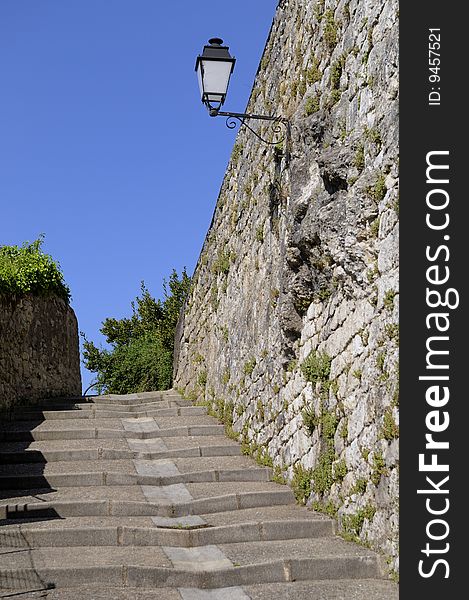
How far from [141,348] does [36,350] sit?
21.4 feet

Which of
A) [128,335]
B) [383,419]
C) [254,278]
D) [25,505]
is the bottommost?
[25,505]

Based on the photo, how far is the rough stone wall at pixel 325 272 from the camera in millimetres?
5480

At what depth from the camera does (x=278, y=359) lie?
7832 mm

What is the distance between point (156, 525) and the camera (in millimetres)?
6016

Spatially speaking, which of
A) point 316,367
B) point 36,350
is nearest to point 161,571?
point 316,367

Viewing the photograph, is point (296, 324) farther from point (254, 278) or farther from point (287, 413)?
point (254, 278)

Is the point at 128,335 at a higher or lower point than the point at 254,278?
higher

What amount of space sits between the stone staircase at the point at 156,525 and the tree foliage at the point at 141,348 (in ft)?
27.2

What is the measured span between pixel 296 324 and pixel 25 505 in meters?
2.73

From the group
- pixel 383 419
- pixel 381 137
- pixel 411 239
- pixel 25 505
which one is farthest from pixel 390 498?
pixel 25 505

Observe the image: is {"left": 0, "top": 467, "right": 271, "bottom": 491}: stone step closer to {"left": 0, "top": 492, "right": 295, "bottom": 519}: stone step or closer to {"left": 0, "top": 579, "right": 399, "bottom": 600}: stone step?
{"left": 0, "top": 492, "right": 295, "bottom": 519}: stone step

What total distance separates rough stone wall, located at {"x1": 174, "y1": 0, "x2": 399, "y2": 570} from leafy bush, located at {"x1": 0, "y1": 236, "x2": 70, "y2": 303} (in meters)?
3.25

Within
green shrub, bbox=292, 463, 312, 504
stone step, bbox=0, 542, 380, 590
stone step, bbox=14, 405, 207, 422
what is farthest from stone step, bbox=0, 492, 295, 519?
stone step, bbox=14, 405, 207, 422

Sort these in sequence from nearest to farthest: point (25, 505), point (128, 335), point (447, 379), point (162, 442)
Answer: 1. point (447, 379)
2. point (25, 505)
3. point (162, 442)
4. point (128, 335)
